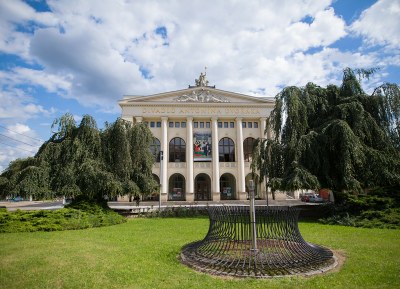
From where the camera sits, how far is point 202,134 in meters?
41.1

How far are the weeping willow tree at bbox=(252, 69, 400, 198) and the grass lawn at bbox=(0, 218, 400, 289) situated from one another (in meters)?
5.49

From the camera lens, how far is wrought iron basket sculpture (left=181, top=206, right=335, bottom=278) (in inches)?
244

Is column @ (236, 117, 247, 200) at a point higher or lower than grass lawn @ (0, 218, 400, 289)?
higher

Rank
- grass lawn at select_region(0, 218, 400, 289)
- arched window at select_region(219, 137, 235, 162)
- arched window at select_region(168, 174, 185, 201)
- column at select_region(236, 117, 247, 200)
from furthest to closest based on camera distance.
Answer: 1. arched window at select_region(219, 137, 235, 162)
2. arched window at select_region(168, 174, 185, 201)
3. column at select_region(236, 117, 247, 200)
4. grass lawn at select_region(0, 218, 400, 289)

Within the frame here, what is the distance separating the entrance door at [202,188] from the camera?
138 ft

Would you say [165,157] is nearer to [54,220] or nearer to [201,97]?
[201,97]

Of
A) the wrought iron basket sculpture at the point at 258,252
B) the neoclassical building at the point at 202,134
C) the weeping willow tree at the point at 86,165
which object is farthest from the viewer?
the neoclassical building at the point at 202,134

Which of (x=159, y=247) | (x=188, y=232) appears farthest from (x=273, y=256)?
(x=188, y=232)

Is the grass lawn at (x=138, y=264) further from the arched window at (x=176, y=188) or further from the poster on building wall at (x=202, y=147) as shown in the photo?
the arched window at (x=176, y=188)

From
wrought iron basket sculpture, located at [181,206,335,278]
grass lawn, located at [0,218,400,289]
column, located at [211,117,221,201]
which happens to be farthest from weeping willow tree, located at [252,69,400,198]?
column, located at [211,117,221,201]

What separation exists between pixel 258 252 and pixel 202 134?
34478 millimetres

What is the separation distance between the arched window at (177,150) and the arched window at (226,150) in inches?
229

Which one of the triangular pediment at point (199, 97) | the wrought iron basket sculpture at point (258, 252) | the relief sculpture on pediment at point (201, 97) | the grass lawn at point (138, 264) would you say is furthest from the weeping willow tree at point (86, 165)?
the relief sculpture on pediment at point (201, 97)

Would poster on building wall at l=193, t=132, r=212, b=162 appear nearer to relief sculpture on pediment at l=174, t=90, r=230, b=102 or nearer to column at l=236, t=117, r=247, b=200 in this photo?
column at l=236, t=117, r=247, b=200
